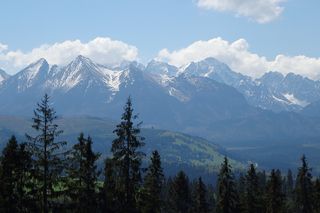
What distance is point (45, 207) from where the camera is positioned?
44.9 meters

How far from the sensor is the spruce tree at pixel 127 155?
1992 inches

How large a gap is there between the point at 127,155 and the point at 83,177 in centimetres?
466

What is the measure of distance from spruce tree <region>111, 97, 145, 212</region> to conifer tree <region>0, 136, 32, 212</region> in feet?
26.5

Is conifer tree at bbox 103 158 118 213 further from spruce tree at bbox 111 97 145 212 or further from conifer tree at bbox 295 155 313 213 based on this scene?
conifer tree at bbox 295 155 313 213

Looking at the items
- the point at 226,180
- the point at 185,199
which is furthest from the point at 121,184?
the point at 185,199

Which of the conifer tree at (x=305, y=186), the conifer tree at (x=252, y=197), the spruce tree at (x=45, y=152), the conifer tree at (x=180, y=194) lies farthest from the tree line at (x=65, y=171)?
the conifer tree at (x=305, y=186)

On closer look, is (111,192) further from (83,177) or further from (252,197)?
(252,197)

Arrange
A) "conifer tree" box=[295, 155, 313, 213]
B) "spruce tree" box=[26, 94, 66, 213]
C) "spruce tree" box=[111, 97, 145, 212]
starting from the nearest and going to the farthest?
1. "spruce tree" box=[26, 94, 66, 213]
2. "spruce tree" box=[111, 97, 145, 212]
3. "conifer tree" box=[295, 155, 313, 213]

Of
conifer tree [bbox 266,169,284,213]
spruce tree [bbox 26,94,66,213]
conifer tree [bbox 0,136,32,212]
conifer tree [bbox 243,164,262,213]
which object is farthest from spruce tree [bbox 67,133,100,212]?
conifer tree [bbox 266,169,284,213]

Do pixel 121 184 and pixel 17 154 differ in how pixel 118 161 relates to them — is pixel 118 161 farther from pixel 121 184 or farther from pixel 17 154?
pixel 17 154

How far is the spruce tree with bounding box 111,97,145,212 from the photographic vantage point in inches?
1992

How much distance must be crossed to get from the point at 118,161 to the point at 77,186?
4.59m

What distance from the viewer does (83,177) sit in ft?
169

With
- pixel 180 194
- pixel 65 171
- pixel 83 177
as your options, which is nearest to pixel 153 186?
pixel 180 194
